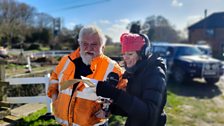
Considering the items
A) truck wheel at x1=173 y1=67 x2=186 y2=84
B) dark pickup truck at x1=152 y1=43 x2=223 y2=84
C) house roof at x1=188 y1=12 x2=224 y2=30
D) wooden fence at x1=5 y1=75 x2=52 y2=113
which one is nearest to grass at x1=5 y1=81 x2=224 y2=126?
wooden fence at x1=5 y1=75 x2=52 y2=113

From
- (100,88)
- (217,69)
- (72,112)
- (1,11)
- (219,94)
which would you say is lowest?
(219,94)

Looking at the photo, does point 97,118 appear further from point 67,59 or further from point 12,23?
point 12,23

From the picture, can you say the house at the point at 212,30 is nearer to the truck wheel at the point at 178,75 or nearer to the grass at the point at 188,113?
the truck wheel at the point at 178,75

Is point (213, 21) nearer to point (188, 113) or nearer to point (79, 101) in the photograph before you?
point (188, 113)

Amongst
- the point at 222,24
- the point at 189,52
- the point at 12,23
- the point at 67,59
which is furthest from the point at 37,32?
the point at 67,59

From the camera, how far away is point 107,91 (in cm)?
199

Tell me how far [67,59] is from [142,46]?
3.19 ft

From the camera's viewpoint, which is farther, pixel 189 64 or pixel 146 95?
pixel 189 64

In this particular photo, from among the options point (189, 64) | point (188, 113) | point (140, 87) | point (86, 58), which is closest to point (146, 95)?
point (140, 87)

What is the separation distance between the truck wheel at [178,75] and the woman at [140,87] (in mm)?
9616

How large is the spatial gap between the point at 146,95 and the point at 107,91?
286mm

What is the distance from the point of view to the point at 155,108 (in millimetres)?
1987

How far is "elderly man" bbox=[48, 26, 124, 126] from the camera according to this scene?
8.73 feet

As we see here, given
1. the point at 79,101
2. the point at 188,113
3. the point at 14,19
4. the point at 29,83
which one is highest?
the point at 14,19
